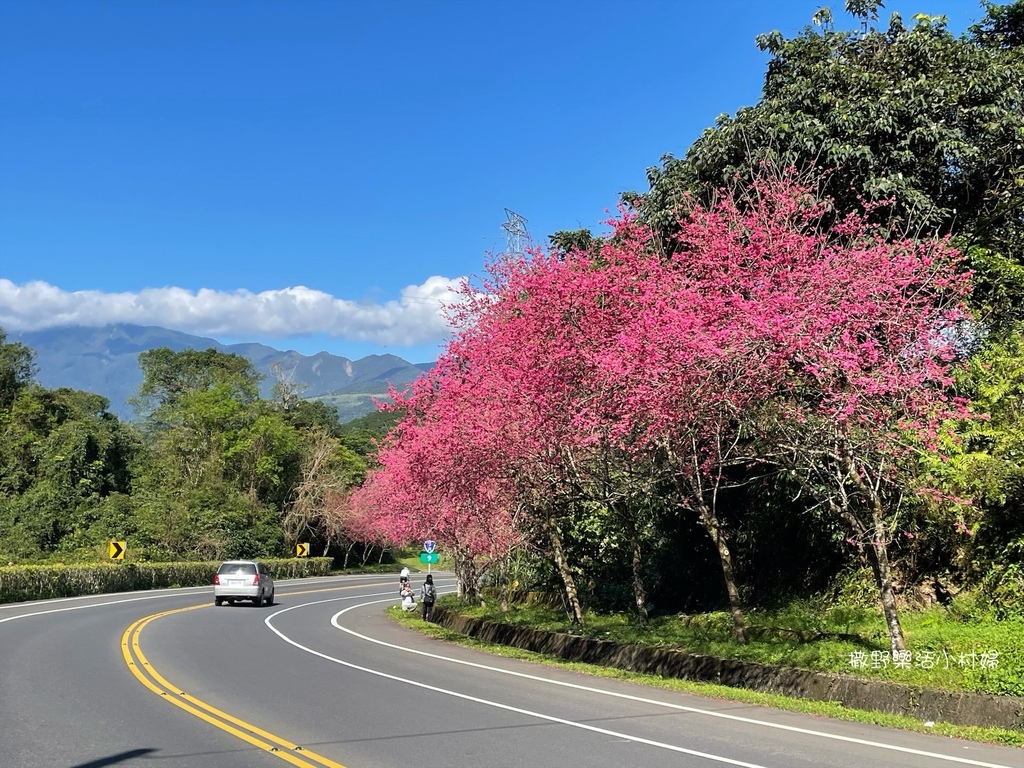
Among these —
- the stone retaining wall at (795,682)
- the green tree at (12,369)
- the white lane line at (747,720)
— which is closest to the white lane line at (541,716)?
the white lane line at (747,720)

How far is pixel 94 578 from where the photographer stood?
39.4 m

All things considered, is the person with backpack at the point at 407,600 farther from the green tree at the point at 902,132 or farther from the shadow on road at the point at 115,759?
the shadow on road at the point at 115,759

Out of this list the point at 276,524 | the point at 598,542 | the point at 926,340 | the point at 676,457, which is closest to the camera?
the point at 926,340

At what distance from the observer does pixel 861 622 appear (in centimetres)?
1537

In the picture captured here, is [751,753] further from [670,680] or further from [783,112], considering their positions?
[783,112]

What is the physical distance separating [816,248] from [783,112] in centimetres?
440

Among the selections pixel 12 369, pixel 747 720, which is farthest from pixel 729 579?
pixel 12 369

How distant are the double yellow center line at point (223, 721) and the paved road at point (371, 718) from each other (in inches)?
1.2

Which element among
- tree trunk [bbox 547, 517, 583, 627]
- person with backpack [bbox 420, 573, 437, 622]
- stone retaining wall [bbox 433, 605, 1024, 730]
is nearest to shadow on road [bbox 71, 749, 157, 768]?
stone retaining wall [bbox 433, 605, 1024, 730]

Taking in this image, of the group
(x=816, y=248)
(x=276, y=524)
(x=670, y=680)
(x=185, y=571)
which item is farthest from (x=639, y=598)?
(x=276, y=524)

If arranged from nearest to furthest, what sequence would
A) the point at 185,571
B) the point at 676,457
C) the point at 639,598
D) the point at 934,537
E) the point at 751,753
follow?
the point at 751,753
the point at 676,457
the point at 934,537
the point at 639,598
the point at 185,571

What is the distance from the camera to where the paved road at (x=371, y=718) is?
26.8ft

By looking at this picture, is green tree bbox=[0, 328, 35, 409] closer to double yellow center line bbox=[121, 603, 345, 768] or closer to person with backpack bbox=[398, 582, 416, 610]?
person with backpack bbox=[398, 582, 416, 610]

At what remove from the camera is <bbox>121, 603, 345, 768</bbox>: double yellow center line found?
7.97 m
